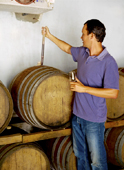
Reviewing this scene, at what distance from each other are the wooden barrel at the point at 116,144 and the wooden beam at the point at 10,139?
135 cm

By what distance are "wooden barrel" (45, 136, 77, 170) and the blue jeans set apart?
74mm

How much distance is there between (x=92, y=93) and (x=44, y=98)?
52cm

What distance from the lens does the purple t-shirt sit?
2.30 m

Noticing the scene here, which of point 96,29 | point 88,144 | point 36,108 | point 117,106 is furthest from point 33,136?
point 96,29

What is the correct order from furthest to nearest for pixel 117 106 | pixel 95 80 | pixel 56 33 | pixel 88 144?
pixel 56 33 < pixel 117 106 < pixel 88 144 < pixel 95 80

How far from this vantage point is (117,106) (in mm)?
2949

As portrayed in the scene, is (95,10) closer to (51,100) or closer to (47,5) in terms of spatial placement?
(47,5)

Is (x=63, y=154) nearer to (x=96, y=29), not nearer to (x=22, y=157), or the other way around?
(x=22, y=157)

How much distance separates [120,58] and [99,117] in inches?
71.9

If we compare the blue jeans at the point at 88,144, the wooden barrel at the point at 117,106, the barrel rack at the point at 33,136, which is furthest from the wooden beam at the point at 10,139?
the wooden barrel at the point at 117,106

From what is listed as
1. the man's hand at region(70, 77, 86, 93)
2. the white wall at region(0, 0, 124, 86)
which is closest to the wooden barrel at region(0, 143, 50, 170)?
the man's hand at region(70, 77, 86, 93)

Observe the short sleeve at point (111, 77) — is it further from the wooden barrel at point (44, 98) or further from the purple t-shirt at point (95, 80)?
the wooden barrel at point (44, 98)

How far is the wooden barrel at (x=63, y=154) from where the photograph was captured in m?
2.63

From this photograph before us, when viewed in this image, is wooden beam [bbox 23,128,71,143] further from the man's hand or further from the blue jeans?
the man's hand
